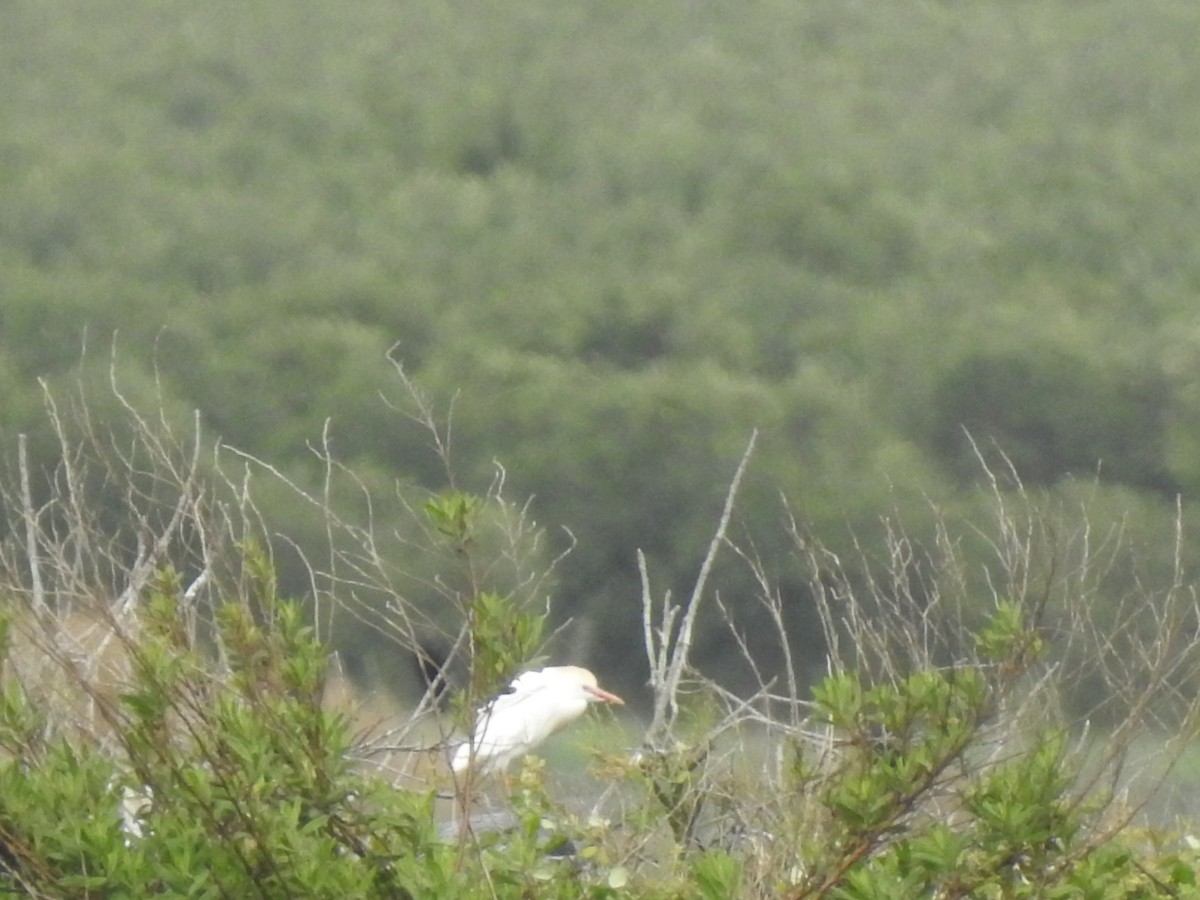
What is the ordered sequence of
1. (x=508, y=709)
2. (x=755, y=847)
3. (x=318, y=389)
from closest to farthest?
(x=755, y=847)
(x=508, y=709)
(x=318, y=389)

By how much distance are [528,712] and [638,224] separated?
51.3 ft

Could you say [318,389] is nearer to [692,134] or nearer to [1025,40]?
[692,134]

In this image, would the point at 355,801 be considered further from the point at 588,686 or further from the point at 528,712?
the point at 588,686

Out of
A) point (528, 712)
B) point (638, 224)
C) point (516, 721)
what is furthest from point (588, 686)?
point (638, 224)

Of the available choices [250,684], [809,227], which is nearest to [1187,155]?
[809,227]

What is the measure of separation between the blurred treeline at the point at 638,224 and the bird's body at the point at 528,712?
6.62 metres

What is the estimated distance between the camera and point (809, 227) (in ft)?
62.4

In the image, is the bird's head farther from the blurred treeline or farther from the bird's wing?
the blurred treeline

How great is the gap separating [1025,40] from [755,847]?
18106mm

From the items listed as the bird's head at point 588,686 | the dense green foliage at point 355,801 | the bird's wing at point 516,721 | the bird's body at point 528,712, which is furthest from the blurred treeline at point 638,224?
the dense green foliage at point 355,801

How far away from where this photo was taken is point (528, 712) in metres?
4.35

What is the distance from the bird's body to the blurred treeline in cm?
662

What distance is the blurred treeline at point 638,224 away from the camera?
14.0 meters

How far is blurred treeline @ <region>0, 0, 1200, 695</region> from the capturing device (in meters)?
14.0
